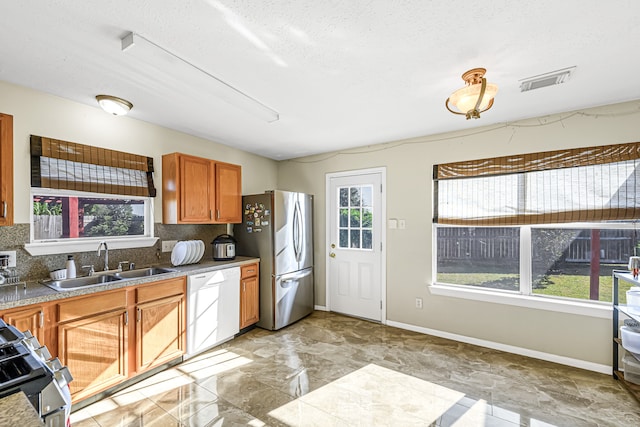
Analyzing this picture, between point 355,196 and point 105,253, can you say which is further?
point 355,196

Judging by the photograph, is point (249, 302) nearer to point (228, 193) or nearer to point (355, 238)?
point (228, 193)

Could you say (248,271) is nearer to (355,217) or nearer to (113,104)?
(355,217)

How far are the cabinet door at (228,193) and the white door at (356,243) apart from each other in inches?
52.0

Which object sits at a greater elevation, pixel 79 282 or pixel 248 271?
pixel 79 282

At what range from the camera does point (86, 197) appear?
277cm

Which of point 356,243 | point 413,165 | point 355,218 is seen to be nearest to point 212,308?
point 356,243

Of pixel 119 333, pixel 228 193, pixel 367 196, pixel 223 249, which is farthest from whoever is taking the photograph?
pixel 367 196

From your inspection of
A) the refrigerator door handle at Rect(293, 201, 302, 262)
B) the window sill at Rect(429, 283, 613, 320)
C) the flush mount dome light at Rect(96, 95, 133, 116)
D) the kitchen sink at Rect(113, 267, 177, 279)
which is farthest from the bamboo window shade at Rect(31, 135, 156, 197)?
the window sill at Rect(429, 283, 613, 320)

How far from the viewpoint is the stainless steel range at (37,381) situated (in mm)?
979

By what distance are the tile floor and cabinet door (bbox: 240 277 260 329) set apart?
351mm

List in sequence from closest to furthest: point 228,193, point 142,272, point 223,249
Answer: point 142,272
point 223,249
point 228,193

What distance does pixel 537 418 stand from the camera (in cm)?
207

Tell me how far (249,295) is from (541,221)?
3.28 meters

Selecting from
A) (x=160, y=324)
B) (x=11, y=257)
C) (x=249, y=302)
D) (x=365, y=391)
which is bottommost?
(x=365, y=391)
